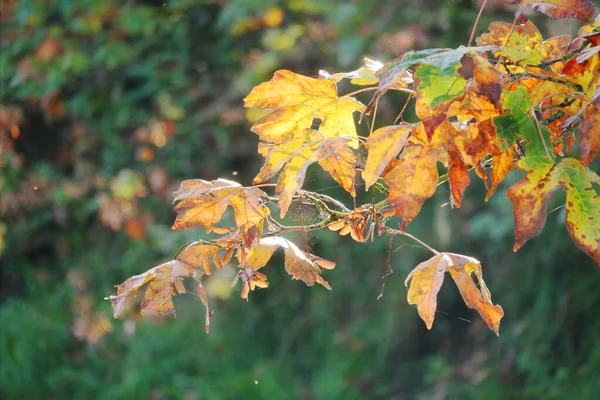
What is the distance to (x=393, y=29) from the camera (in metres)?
2.71

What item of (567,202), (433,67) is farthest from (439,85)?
(567,202)

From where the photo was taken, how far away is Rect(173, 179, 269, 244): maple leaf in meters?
0.72

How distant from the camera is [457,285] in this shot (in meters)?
0.73

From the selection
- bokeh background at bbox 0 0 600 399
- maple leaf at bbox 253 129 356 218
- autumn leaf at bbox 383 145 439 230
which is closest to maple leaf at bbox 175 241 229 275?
maple leaf at bbox 253 129 356 218

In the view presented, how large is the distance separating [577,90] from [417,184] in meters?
0.19

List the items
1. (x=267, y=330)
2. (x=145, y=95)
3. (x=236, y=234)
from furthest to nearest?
(x=145, y=95), (x=267, y=330), (x=236, y=234)

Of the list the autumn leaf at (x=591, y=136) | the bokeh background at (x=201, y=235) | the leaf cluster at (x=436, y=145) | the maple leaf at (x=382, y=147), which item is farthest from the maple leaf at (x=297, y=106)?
the bokeh background at (x=201, y=235)

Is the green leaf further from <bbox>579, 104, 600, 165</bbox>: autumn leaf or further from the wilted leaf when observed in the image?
the wilted leaf

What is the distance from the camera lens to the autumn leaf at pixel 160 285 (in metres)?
0.76

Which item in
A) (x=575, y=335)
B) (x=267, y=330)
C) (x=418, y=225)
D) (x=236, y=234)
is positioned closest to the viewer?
(x=236, y=234)

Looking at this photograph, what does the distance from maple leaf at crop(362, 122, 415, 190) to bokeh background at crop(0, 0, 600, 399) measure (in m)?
1.99

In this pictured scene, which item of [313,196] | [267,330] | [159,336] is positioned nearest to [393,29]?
[267,330]

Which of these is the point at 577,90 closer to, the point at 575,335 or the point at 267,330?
the point at 575,335

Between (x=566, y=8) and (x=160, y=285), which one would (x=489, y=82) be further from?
(x=160, y=285)
